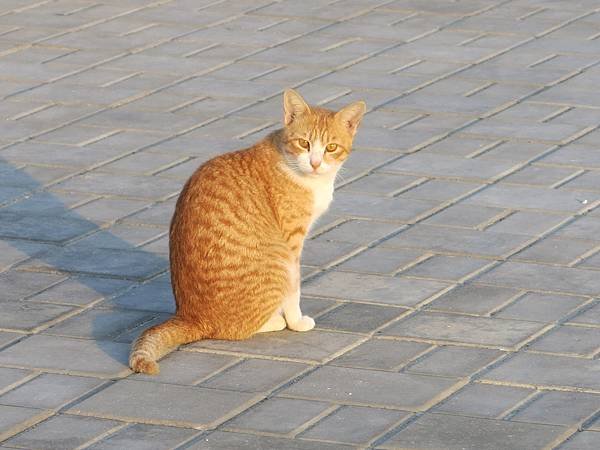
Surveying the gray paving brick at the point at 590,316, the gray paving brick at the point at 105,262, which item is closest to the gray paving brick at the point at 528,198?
the gray paving brick at the point at 590,316

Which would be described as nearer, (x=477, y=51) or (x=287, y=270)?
(x=287, y=270)

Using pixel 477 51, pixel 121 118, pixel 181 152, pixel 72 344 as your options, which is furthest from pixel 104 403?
pixel 477 51

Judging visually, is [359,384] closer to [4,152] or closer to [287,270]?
[287,270]

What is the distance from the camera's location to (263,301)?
24.1 ft

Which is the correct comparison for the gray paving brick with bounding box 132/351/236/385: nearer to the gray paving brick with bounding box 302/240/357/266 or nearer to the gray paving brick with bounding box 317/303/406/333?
the gray paving brick with bounding box 317/303/406/333

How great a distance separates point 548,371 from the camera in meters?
6.98

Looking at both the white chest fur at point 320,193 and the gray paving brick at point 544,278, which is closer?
the white chest fur at point 320,193

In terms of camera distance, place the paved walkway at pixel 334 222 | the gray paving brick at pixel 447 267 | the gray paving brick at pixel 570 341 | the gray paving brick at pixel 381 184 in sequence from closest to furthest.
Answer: the paved walkway at pixel 334 222 → the gray paving brick at pixel 570 341 → the gray paving brick at pixel 447 267 → the gray paving brick at pixel 381 184

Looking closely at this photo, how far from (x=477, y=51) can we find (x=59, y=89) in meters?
3.21

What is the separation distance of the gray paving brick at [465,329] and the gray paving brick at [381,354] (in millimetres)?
120

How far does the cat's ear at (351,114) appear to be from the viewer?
303 inches

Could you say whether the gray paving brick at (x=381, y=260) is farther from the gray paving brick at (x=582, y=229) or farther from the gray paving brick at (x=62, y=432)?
the gray paving brick at (x=62, y=432)

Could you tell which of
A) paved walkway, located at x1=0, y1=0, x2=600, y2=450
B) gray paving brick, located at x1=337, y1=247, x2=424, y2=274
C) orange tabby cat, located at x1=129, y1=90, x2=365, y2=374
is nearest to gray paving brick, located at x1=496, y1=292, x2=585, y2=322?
paved walkway, located at x1=0, y1=0, x2=600, y2=450

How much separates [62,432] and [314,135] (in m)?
2.01
